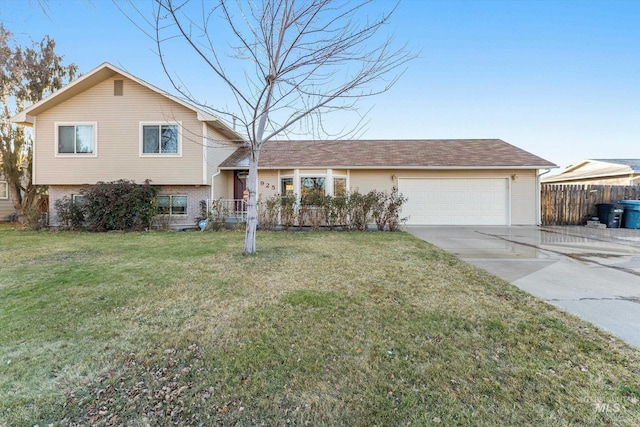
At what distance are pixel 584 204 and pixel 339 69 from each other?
13.1 m

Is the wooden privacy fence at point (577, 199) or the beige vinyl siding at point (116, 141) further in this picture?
the wooden privacy fence at point (577, 199)

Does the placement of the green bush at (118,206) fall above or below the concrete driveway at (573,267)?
above

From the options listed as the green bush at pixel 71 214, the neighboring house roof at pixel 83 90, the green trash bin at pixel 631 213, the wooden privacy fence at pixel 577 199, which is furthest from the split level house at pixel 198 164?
the green trash bin at pixel 631 213

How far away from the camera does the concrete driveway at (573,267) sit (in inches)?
137

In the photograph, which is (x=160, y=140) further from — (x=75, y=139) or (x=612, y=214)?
(x=612, y=214)

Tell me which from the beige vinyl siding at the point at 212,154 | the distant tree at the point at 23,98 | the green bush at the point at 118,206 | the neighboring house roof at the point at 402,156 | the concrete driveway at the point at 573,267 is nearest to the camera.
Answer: the concrete driveway at the point at 573,267

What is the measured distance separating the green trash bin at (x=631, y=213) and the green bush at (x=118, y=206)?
18.3 meters

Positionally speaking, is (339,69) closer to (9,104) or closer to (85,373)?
(85,373)

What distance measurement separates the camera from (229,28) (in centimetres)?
544

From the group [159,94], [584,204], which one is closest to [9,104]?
[159,94]

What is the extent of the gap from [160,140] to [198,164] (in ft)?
5.87

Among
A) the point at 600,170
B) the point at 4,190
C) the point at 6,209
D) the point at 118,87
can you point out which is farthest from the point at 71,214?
the point at 600,170

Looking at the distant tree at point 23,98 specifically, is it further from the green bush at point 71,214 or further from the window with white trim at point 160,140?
the window with white trim at point 160,140

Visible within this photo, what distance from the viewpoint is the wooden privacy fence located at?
12.6 metres
